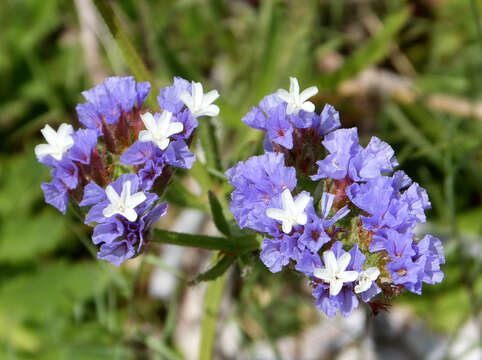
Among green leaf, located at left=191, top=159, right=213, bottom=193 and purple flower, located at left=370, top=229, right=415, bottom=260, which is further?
green leaf, located at left=191, top=159, right=213, bottom=193

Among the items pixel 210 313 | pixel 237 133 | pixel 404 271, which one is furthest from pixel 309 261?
pixel 237 133

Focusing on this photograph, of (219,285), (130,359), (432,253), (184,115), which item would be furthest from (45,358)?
(432,253)

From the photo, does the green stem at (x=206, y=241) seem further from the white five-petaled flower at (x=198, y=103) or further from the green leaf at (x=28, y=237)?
the green leaf at (x=28, y=237)

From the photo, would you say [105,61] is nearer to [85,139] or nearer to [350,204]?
[85,139]

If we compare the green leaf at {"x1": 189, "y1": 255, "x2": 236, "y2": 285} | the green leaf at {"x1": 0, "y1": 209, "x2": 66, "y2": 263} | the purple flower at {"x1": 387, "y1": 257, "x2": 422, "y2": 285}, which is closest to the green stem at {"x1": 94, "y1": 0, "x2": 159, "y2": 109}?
the green leaf at {"x1": 189, "y1": 255, "x2": 236, "y2": 285}

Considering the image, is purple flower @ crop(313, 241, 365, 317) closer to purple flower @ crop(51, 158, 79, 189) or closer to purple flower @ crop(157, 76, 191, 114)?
purple flower @ crop(157, 76, 191, 114)

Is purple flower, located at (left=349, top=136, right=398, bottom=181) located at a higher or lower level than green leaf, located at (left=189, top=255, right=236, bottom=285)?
higher

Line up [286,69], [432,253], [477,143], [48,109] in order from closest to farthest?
[432,253]
[477,143]
[286,69]
[48,109]

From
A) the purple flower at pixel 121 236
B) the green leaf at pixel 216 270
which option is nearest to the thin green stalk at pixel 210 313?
the green leaf at pixel 216 270

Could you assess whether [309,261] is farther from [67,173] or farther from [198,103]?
[67,173]
